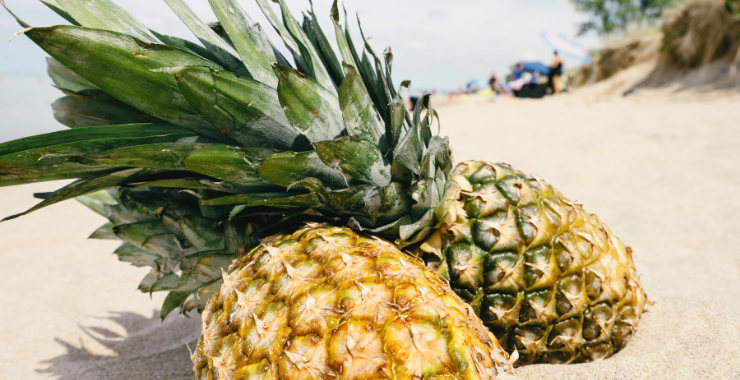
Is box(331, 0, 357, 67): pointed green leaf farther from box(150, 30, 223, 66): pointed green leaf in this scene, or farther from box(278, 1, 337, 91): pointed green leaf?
box(150, 30, 223, 66): pointed green leaf

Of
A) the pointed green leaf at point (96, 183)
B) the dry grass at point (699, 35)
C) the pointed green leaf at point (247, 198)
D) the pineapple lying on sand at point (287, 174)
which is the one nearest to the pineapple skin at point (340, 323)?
the pineapple lying on sand at point (287, 174)

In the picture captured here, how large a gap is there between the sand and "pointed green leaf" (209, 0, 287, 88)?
1.52 m

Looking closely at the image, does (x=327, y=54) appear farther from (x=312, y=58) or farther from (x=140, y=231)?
(x=140, y=231)

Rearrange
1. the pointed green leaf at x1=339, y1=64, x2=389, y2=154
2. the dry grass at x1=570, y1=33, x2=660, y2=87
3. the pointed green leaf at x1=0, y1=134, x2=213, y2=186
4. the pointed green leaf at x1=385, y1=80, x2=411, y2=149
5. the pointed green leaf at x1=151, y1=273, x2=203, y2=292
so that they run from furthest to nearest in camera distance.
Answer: the dry grass at x1=570, y1=33, x2=660, y2=87 → the pointed green leaf at x1=151, y1=273, x2=203, y2=292 → the pointed green leaf at x1=385, y1=80, x2=411, y2=149 → the pointed green leaf at x1=339, y1=64, x2=389, y2=154 → the pointed green leaf at x1=0, y1=134, x2=213, y2=186

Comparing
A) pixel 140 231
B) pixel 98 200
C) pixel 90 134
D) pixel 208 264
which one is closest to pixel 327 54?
pixel 90 134

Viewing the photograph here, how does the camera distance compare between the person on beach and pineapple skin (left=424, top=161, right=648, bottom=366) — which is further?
the person on beach

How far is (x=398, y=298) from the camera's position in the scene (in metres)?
1.17

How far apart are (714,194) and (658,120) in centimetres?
334

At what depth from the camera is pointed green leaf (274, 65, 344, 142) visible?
125cm

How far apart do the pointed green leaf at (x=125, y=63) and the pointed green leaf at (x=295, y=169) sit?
305 mm

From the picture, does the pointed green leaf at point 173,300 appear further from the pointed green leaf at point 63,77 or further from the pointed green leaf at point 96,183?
the pointed green leaf at point 63,77

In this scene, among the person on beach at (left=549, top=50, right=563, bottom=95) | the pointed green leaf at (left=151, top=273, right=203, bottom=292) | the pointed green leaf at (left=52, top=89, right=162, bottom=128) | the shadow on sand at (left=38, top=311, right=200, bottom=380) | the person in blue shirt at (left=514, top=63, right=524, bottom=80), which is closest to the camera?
the pointed green leaf at (left=52, top=89, right=162, bottom=128)

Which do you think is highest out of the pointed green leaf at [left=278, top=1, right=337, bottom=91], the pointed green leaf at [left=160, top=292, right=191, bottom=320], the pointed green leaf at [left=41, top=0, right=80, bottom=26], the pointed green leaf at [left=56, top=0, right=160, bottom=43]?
the pointed green leaf at [left=41, top=0, right=80, bottom=26]

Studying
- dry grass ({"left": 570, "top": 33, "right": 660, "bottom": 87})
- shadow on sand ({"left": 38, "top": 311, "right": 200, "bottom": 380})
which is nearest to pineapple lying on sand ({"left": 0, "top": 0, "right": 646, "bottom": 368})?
shadow on sand ({"left": 38, "top": 311, "right": 200, "bottom": 380})
